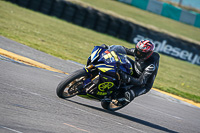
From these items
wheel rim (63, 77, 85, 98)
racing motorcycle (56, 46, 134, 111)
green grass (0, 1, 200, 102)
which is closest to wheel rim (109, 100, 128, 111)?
racing motorcycle (56, 46, 134, 111)

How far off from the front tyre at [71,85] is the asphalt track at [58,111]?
0.59ft

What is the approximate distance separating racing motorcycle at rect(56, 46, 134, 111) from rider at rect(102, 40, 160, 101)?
0.66ft

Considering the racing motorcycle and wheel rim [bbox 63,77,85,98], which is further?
wheel rim [bbox 63,77,85,98]

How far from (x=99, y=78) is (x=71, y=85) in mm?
611

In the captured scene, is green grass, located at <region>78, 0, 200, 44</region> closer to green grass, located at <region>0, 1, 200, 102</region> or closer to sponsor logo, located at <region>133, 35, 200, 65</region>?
sponsor logo, located at <region>133, 35, 200, 65</region>

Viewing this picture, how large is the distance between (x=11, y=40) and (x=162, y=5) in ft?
105

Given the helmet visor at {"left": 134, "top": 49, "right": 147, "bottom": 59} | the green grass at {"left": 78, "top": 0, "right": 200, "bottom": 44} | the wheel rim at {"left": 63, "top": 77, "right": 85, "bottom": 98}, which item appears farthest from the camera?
the green grass at {"left": 78, "top": 0, "right": 200, "bottom": 44}

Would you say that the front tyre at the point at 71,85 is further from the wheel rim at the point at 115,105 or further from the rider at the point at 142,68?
the wheel rim at the point at 115,105

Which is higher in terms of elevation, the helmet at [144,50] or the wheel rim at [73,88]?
the helmet at [144,50]

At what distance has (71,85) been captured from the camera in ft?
20.9

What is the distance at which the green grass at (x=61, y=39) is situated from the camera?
13211 millimetres

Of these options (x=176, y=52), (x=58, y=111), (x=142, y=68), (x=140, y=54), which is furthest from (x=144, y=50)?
(x=176, y=52)

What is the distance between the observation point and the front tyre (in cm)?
613

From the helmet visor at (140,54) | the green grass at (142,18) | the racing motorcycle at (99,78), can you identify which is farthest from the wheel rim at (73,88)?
the green grass at (142,18)
